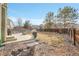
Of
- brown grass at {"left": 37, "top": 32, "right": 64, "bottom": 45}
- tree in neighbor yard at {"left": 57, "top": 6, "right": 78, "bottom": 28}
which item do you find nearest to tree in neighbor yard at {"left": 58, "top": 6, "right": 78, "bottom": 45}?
tree in neighbor yard at {"left": 57, "top": 6, "right": 78, "bottom": 28}

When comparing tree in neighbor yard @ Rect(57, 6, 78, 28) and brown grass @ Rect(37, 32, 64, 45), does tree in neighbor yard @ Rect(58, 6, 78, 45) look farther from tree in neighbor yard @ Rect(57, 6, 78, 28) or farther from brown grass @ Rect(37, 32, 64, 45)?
brown grass @ Rect(37, 32, 64, 45)

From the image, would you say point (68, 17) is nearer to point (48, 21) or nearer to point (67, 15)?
point (67, 15)

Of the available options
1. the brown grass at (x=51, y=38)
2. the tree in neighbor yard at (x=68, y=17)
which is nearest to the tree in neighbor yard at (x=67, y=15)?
the tree in neighbor yard at (x=68, y=17)

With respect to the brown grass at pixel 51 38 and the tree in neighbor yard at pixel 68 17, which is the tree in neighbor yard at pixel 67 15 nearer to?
the tree in neighbor yard at pixel 68 17

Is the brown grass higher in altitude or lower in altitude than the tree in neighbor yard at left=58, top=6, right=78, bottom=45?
lower

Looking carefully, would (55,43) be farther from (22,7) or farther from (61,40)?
(22,7)

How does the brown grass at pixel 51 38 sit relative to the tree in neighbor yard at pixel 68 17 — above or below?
below

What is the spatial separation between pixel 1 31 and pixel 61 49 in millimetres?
638

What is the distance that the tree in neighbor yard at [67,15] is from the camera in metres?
1.74

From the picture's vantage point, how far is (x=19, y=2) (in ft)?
5.75

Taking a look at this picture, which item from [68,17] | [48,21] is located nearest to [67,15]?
[68,17]

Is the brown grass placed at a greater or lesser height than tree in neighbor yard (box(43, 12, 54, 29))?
lesser

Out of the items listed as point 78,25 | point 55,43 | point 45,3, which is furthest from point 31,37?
point 78,25

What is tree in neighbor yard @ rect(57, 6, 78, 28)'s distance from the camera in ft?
5.70
